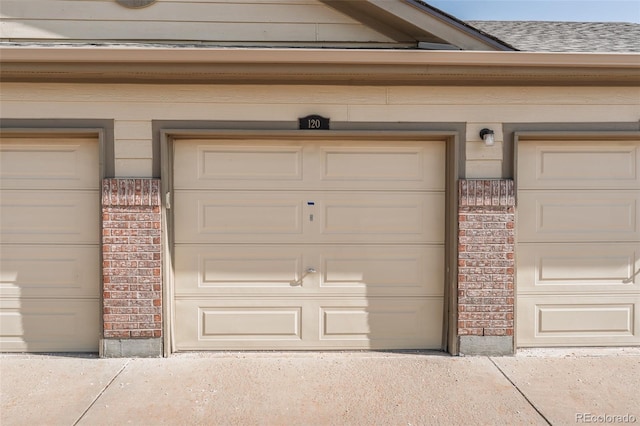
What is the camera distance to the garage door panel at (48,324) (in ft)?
13.6

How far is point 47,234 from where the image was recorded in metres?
4.12

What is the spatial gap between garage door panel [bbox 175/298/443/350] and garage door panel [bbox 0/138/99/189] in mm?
1662

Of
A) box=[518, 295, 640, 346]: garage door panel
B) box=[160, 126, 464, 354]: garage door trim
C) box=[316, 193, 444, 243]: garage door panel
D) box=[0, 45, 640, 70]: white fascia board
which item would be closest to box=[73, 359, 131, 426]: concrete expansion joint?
box=[160, 126, 464, 354]: garage door trim

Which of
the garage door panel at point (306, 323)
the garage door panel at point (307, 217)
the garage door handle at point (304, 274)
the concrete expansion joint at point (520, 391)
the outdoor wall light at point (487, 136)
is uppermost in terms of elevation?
the outdoor wall light at point (487, 136)

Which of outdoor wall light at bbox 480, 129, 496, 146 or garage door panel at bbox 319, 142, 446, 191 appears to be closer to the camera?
outdoor wall light at bbox 480, 129, 496, 146

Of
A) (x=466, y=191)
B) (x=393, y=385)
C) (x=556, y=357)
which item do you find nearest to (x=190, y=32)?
(x=466, y=191)

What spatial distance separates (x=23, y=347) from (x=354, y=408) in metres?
3.50

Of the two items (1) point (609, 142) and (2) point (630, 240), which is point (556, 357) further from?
(1) point (609, 142)

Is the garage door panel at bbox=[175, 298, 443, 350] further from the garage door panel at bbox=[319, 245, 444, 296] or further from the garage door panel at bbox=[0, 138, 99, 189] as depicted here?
the garage door panel at bbox=[0, 138, 99, 189]

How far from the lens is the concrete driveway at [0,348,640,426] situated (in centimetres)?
310

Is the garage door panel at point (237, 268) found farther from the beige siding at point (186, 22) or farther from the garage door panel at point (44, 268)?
the beige siding at point (186, 22)

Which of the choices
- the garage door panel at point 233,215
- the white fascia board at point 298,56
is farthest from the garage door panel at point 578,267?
the garage door panel at point 233,215

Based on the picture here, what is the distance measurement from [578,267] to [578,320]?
22.4 inches

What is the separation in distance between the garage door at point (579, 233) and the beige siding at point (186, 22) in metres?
2.22
